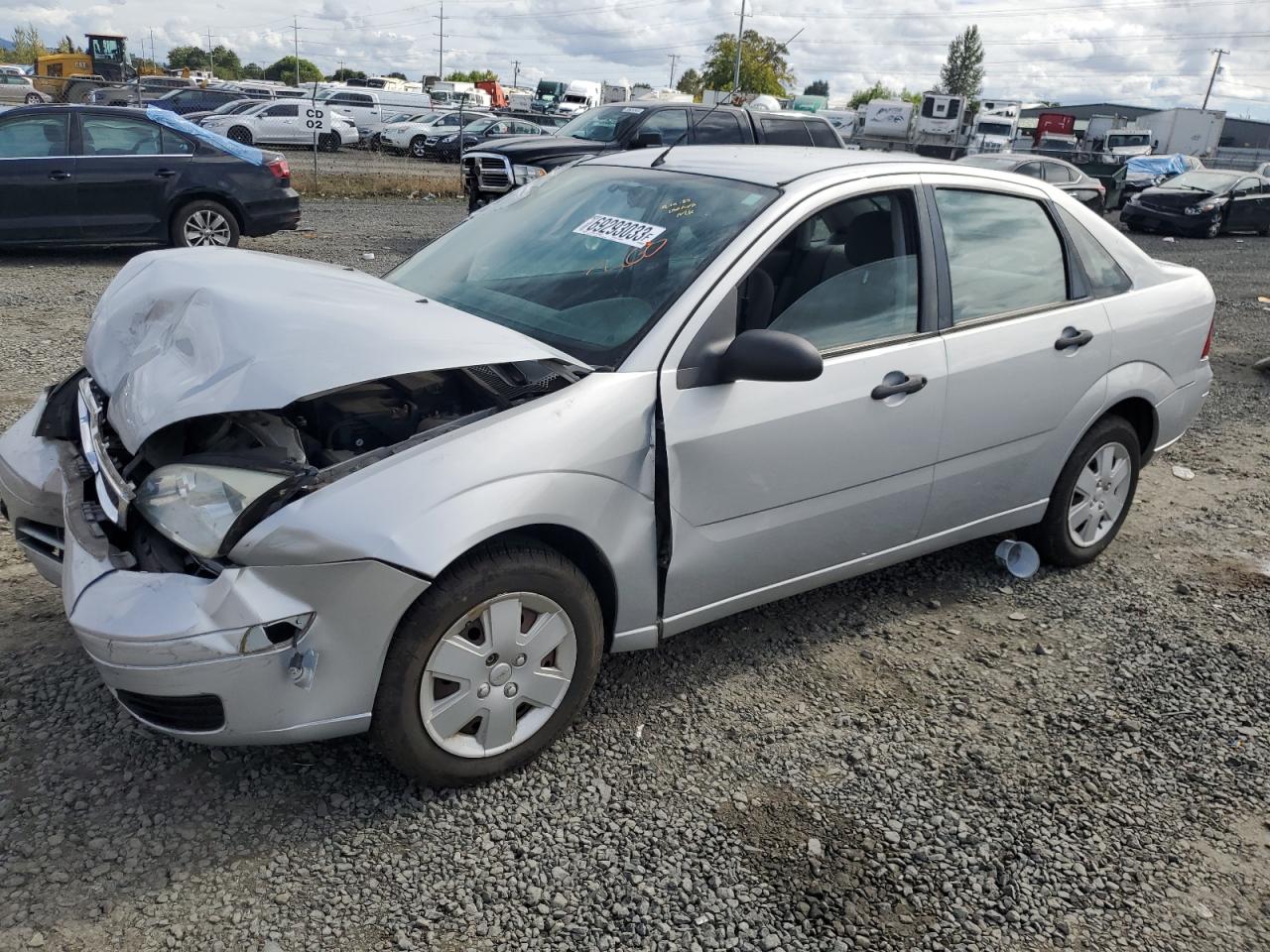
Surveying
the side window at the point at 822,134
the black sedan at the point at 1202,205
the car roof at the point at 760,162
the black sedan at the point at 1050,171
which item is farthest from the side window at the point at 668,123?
the black sedan at the point at 1202,205

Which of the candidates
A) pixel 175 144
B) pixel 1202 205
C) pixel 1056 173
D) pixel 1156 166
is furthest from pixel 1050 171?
pixel 1156 166

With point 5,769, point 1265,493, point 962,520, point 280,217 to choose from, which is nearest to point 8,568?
point 5,769

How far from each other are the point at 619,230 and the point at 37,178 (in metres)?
8.47

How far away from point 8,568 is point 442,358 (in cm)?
229

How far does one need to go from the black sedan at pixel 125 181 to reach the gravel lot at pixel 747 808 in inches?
282

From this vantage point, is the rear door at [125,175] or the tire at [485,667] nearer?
the tire at [485,667]

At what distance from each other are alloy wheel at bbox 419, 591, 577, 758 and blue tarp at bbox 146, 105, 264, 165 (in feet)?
30.7

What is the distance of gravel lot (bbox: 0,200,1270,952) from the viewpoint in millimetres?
2496

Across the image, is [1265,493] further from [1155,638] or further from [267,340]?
[267,340]

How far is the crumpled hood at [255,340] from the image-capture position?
8.63 ft

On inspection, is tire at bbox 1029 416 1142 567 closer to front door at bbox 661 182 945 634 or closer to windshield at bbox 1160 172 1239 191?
front door at bbox 661 182 945 634

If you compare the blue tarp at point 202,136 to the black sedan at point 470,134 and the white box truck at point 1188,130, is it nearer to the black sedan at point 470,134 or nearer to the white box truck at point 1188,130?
the black sedan at point 470,134

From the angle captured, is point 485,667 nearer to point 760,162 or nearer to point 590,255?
point 590,255

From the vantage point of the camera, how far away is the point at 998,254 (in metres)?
3.91
